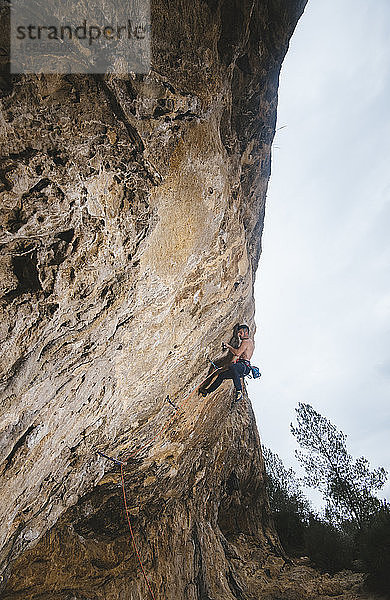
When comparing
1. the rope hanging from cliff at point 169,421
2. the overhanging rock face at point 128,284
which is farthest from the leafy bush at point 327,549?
the rope hanging from cliff at point 169,421

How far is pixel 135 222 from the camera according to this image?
4344 mm

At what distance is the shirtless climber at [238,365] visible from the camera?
8273 mm

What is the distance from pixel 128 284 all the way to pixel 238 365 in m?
4.52

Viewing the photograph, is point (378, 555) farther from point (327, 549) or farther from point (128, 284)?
point (128, 284)

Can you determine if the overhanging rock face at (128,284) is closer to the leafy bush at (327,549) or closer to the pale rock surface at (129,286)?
the pale rock surface at (129,286)

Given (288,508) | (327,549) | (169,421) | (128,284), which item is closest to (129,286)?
(128,284)

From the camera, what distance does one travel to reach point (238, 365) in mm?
8305

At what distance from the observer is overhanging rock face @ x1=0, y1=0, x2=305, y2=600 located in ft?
12.2

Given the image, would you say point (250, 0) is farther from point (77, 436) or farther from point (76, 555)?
point (76, 555)

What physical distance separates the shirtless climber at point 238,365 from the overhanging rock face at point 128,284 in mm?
438

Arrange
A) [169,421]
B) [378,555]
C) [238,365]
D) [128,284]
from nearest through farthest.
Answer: [128,284] < [169,421] < [238,365] < [378,555]

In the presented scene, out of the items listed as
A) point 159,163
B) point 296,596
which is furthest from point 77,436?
point 296,596

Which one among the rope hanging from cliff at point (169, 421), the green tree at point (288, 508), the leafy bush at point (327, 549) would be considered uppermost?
the rope hanging from cliff at point (169, 421)

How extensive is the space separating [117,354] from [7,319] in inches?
81.7
